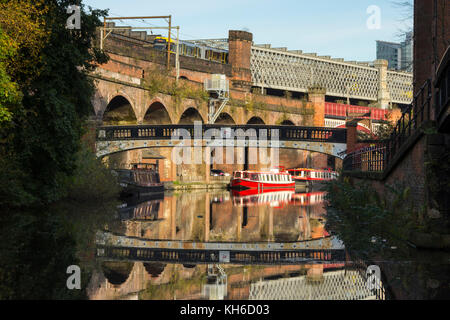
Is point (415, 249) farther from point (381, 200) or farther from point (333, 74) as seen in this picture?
point (333, 74)

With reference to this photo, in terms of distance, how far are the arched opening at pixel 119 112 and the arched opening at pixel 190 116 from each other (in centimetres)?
839

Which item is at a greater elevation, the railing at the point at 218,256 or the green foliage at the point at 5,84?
the green foliage at the point at 5,84

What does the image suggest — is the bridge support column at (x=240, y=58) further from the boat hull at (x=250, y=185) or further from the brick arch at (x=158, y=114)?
the brick arch at (x=158, y=114)

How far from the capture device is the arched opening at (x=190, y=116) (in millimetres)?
47469

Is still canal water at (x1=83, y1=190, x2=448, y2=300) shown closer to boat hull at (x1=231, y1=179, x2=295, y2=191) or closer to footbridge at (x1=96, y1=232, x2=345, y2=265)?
footbridge at (x1=96, y1=232, x2=345, y2=265)

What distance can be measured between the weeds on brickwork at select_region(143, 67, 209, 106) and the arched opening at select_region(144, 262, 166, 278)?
3147 centimetres

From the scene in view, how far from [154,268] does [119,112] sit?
103 feet

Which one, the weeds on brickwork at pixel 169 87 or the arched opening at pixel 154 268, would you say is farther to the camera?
the weeds on brickwork at pixel 169 87

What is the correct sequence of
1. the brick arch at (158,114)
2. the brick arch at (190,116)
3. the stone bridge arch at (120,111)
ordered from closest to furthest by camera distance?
the stone bridge arch at (120,111) → the brick arch at (158,114) → the brick arch at (190,116)

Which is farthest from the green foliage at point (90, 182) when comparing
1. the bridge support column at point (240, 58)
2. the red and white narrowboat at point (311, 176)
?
the bridge support column at point (240, 58)

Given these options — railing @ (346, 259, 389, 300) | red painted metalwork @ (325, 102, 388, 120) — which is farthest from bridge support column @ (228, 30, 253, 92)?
railing @ (346, 259, 389, 300)

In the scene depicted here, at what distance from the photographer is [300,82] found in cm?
7588

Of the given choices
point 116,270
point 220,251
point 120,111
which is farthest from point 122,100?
point 116,270

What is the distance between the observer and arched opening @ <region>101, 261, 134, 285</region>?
723cm
